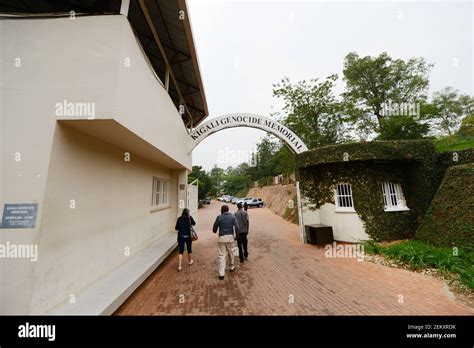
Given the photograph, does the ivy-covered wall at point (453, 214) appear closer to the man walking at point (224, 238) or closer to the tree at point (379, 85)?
the man walking at point (224, 238)

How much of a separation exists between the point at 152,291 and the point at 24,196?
3.12m

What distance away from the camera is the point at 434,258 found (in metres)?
5.35

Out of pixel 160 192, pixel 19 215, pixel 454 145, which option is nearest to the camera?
pixel 19 215

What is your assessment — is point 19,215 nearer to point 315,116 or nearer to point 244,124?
point 244,124

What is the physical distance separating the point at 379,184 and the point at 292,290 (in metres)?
6.23

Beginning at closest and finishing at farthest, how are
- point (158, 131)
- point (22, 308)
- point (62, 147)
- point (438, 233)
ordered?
1. point (22, 308)
2. point (62, 147)
3. point (158, 131)
4. point (438, 233)

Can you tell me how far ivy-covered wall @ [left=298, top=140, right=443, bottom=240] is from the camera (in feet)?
24.7

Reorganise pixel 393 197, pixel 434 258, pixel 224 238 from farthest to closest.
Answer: pixel 393 197 < pixel 434 258 < pixel 224 238

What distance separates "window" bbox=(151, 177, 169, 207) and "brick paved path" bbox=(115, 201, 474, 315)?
2.76 metres

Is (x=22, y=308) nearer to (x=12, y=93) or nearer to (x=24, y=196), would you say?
(x=24, y=196)

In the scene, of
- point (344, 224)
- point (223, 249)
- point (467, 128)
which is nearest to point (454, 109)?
point (467, 128)
